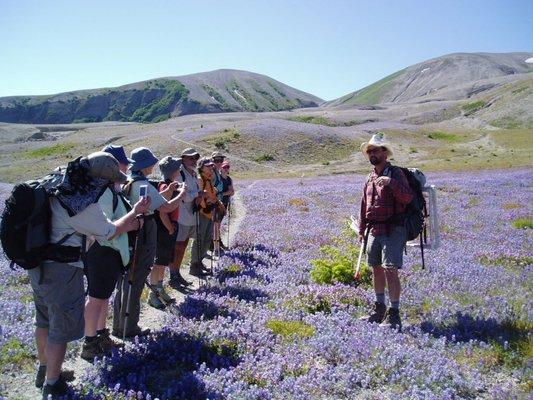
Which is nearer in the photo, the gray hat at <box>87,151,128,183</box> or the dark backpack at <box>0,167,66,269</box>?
the dark backpack at <box>0,167,66,269</box>

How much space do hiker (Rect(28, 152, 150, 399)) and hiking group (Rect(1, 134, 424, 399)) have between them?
0.01 m

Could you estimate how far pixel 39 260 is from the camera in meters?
4.76

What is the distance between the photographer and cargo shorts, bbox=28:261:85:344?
16.2 ft

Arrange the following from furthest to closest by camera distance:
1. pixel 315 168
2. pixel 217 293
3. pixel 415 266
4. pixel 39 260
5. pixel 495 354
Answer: pixel 315 168 < pixel 415 266 < pixel 217 293 < pixel 495 354 < pixel 39 260

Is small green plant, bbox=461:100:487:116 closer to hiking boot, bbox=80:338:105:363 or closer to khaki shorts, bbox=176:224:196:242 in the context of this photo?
khaki shorts, bbox=176:224:196:242

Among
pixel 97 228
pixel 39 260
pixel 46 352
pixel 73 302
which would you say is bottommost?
pixel 46 352

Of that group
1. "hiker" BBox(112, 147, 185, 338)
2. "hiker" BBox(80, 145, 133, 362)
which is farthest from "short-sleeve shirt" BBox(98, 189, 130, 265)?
"hiker" BBox(112, 147, 185, 338)

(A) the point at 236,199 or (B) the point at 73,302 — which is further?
(A) the point at 236,199

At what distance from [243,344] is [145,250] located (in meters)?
2.18

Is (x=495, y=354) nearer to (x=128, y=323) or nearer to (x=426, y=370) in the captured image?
(x=426, y=370)

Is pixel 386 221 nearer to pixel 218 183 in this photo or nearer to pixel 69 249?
pixel 69 249

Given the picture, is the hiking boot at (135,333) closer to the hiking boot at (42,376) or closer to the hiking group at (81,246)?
the hiking group at (81,246)

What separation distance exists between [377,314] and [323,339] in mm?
1476

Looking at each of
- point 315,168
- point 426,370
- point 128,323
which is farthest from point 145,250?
point 315,168
